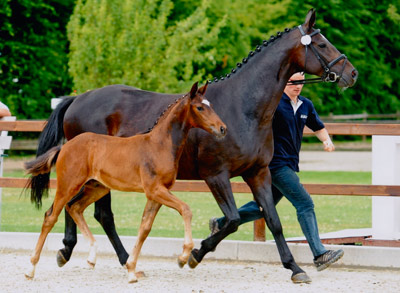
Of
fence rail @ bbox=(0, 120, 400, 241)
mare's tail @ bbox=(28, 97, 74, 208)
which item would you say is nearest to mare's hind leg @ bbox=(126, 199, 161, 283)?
mare's tail @ bbox=(28, 97, 74, 208)

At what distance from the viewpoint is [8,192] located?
17906 millimetres

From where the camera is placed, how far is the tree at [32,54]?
2662 cm

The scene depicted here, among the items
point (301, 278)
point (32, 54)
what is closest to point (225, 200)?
point (301, 278)

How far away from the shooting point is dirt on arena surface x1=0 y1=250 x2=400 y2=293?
6.67 meters

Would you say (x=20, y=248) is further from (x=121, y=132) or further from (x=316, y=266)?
(x=316, y=266)

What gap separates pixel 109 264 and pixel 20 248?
129 cm

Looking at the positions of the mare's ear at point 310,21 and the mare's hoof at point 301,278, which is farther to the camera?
the mare's ear at point 310,21

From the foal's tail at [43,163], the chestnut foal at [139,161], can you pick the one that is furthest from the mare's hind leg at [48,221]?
the foal's tail at [43,163]

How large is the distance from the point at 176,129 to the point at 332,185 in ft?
7.67

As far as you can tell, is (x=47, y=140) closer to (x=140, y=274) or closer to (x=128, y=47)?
(x=140, y=274)

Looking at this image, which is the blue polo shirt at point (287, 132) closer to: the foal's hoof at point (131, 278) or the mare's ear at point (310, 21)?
A: the mare's ear at point (310, 21)

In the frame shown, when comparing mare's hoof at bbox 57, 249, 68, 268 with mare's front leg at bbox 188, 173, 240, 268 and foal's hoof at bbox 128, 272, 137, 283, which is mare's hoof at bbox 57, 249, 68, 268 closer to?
foal's hoof at bbox 128, 272, 137, 283

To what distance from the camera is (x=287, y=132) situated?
7547mm

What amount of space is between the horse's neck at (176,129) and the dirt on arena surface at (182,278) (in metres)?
1.19
